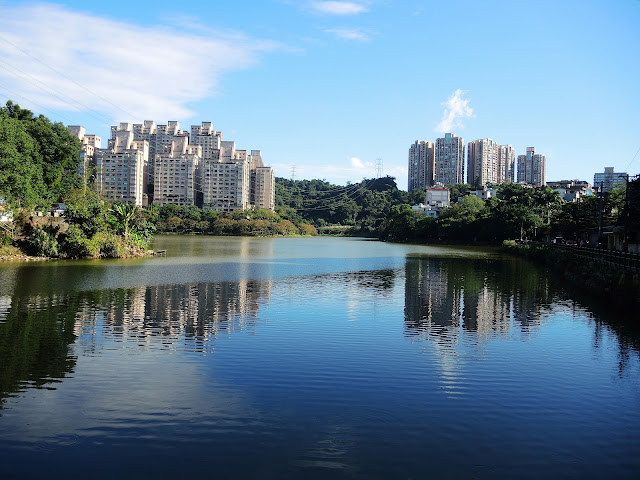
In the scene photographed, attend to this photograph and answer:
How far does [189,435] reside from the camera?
657 centimetres

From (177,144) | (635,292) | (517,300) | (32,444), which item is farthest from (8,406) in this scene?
(177,144)

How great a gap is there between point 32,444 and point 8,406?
4.96 ft

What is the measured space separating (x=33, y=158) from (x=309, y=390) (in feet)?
119

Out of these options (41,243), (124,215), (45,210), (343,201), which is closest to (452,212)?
(124,215)

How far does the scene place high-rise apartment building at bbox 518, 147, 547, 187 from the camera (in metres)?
160

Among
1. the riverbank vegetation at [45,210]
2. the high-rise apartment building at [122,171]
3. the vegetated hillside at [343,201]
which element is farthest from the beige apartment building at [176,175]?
the riverbank vegetation at [45,210]

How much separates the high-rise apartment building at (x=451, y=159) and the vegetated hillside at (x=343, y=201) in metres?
→ 15.5

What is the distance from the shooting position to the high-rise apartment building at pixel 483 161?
151125mm

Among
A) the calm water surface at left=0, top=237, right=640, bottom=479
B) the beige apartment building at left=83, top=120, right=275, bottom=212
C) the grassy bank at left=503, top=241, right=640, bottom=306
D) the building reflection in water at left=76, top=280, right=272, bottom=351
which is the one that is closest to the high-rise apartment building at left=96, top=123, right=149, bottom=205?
the beige apartment building at left=83, top=120, right=275, bottom=212

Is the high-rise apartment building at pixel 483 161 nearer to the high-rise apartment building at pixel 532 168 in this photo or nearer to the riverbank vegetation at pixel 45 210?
the high-rise apartment building at pixel 532 168

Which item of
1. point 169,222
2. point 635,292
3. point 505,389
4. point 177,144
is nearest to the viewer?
point 505,389

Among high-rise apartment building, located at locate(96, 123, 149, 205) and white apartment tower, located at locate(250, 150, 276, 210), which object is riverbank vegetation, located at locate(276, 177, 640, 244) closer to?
white apartment tower, located at locate(250, 150, 276, 210)

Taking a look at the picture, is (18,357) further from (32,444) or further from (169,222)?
(169,222)

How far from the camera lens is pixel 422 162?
167250 millimetres
